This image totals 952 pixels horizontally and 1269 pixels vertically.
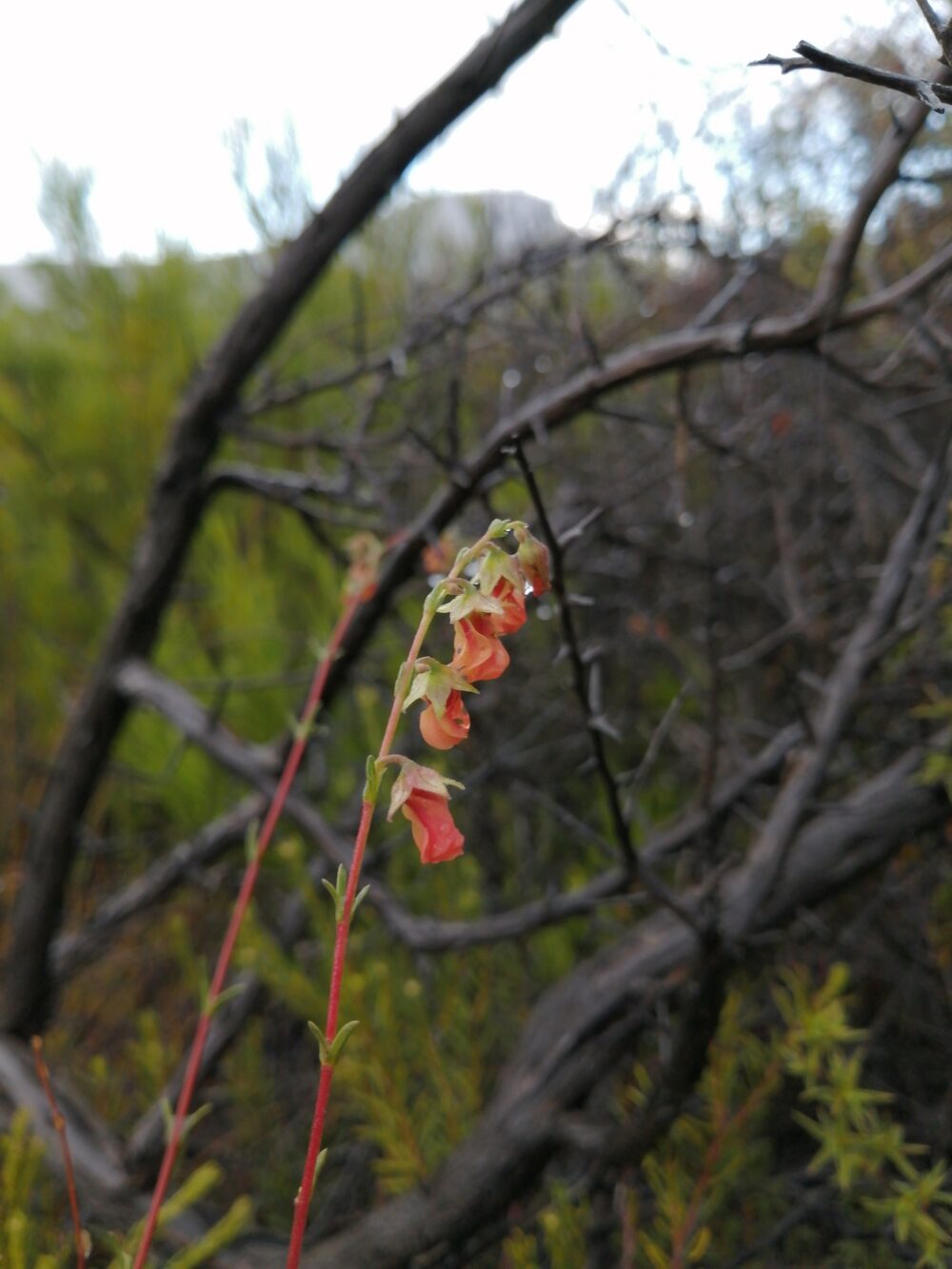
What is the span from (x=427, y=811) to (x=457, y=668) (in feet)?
0.26

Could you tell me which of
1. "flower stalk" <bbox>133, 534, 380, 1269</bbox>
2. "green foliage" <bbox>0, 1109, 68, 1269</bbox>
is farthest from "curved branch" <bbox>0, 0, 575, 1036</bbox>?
"green foliage" <bbox>0, 1109, 68, 1269</bbox>

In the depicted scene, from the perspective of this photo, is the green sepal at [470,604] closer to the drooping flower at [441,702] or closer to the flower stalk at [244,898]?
the drooping flower at [441,702]

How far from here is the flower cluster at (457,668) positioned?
526 mm

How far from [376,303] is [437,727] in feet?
8.96

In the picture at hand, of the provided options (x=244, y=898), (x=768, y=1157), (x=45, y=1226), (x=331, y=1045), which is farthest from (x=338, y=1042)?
(x=768, y=1157)

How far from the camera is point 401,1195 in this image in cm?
108

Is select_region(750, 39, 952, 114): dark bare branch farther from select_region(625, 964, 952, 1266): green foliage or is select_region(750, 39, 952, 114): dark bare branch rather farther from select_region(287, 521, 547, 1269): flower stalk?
select_region(625, 964, 952, 1266): green foliage

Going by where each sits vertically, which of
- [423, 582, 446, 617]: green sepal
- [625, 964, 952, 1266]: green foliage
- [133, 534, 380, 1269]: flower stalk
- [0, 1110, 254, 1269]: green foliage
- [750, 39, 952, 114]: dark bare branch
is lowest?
[625, 964, 952, 1266]: green foliage

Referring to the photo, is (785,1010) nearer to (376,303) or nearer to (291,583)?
(291,583)

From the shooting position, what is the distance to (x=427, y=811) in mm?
547

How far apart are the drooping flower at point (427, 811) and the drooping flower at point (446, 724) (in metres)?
0.02

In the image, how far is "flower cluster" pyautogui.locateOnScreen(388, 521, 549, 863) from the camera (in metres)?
0.53

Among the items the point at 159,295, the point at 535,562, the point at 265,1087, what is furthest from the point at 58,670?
the point at 535,562

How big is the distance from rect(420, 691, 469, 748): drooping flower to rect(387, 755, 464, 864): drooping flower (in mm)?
24
